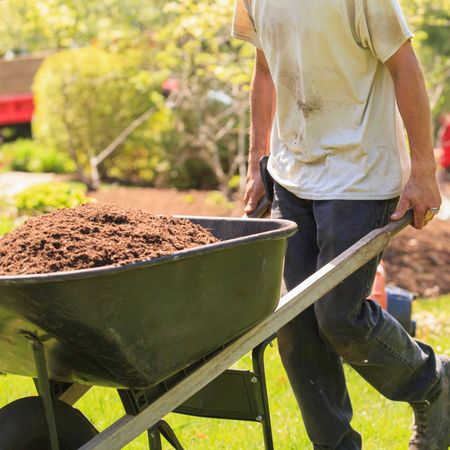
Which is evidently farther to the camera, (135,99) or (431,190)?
(135,99)

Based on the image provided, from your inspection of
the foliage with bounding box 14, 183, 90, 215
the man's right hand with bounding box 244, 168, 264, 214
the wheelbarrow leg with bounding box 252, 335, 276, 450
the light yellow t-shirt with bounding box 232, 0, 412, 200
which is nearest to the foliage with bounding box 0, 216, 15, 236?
the foliage with bounding box 14, 183, 90, 215

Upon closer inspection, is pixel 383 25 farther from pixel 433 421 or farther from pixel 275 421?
pixel 275 421

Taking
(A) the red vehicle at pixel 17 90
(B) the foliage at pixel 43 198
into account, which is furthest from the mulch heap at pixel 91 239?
(A) the red vehicle at pixel 17 90

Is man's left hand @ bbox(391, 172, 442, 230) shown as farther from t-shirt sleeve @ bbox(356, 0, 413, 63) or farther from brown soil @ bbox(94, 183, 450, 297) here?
brown soil @ bbox(94, 183, 450, 297)

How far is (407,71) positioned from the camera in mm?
2967

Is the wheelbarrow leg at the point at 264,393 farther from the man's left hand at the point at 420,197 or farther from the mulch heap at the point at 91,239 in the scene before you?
the man's left hand at the point at 420,197

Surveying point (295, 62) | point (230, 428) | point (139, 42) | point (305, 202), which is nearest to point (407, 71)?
point (295, 62)

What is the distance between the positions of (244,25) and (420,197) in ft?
3.06

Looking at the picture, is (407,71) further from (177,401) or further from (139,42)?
(139,42)

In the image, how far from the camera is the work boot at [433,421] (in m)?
3.32

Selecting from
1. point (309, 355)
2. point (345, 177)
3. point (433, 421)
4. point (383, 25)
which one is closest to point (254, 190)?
point (345, 177)

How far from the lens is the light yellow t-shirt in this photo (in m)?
3.01

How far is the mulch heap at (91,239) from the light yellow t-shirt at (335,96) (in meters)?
0.52

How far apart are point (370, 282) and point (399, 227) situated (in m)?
0.24
